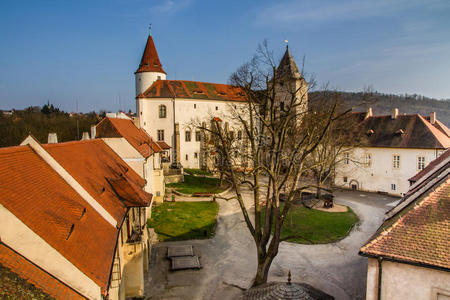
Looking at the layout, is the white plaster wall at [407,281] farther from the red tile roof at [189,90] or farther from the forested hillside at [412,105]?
the forested hillside at [412,105]

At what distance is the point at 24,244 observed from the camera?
654cm

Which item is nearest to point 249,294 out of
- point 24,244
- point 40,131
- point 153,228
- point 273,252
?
point 273,252

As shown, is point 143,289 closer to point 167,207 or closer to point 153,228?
point 153,228

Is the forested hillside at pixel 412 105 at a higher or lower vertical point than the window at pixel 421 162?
higher

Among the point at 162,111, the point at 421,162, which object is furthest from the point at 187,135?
the point at 421,162

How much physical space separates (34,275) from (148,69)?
41.0 m

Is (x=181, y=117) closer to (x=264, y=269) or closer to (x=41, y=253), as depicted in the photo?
(x=264, y=269)

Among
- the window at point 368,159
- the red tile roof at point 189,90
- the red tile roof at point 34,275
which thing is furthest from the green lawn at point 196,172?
the red tile roof at point 34,275

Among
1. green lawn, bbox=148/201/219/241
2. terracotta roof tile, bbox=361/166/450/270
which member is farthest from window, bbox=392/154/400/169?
terracotta roof tile, bbox=361/166/450/270

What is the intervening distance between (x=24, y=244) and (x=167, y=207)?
68.0 ft

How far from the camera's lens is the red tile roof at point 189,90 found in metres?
43.6

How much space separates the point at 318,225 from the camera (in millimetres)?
22547

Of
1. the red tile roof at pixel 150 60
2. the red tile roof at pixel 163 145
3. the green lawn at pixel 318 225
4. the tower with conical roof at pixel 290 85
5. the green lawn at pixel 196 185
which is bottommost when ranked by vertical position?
the green lawn at pixel 318 225

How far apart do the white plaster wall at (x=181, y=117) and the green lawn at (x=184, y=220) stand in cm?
1721
